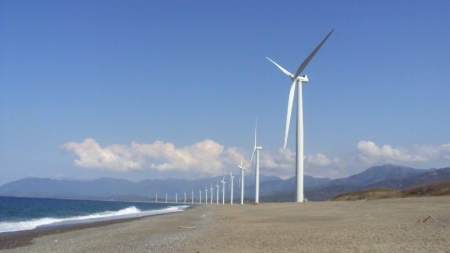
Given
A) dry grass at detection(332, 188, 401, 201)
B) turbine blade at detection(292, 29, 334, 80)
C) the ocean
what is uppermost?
turbine blade at detection(292, 29, 334, 80)

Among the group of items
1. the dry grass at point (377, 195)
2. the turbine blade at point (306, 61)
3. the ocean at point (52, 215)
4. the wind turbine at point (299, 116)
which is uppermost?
the turbine blade at point (306, 61)

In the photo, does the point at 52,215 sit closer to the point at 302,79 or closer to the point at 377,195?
the point at 302,79

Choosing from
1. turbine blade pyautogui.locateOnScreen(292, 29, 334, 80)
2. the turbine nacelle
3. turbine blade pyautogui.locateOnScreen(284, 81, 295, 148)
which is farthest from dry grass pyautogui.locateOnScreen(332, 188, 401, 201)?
turbine blade pyautogui.locateOnScreen(292, 29, 334, 80)

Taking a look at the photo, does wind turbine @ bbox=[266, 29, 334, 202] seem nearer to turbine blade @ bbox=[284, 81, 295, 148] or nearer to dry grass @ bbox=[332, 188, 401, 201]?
turbine blade @ bbox=[284, 81, 295, 148]

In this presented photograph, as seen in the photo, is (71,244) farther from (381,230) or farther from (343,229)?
(381,230)

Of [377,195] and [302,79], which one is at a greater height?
[302,79]

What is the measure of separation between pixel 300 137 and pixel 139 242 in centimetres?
2547

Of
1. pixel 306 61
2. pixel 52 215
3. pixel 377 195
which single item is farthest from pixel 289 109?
pixel 52 215

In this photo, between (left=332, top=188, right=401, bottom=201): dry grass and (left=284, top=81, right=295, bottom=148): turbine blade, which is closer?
(left=284, top=81, right=295, bottom=148): turbine blade

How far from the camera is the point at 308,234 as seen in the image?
18891 mm

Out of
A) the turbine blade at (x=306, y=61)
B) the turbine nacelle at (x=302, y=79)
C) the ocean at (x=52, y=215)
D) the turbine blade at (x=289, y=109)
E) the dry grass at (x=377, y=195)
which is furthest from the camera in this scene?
the turbine nacelle at (x=302, y=79)

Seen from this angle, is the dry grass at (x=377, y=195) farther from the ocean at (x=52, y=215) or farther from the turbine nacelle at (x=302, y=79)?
the ocean at (x=52, y=215)

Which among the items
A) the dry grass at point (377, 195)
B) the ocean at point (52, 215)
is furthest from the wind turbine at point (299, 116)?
the ocean at point (52, 215)

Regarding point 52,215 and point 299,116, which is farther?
point 52,215
